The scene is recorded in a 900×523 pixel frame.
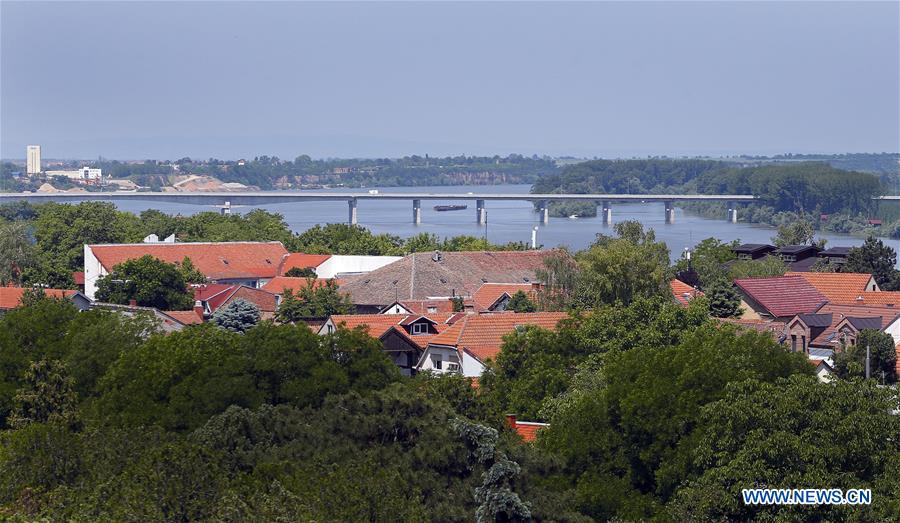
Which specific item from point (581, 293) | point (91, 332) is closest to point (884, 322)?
point (581, 293)

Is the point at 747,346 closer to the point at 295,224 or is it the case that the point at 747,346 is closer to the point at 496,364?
the point at 496,364

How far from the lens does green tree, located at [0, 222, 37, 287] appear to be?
35594 millimetres

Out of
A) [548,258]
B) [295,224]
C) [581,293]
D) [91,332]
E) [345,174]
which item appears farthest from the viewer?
[345,174]

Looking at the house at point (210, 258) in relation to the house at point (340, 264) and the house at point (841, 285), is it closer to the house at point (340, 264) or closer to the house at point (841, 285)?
the house at point (340, 264)

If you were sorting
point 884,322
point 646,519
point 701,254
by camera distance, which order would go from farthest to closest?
1. point 701,254
2. point 884,322
3. point 646,519

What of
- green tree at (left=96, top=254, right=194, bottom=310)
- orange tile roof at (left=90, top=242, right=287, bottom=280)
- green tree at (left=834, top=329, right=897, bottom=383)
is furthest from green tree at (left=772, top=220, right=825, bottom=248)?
green tree at (left=834, top=329, right=897, bottom=383)

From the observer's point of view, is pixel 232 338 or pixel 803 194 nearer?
pixel 232 338

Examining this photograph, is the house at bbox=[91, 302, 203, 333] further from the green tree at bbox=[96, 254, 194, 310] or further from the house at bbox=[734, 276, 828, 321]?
the house at bbox=[734, 276, 828, 321]

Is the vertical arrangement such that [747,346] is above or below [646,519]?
above

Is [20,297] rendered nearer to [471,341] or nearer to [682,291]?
[471,341]

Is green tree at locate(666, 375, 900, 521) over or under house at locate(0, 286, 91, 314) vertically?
over

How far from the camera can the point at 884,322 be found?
2175 cm

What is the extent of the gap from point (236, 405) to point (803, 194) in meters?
74.1

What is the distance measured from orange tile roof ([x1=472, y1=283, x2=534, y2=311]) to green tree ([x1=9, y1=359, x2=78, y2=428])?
11.9 metres
